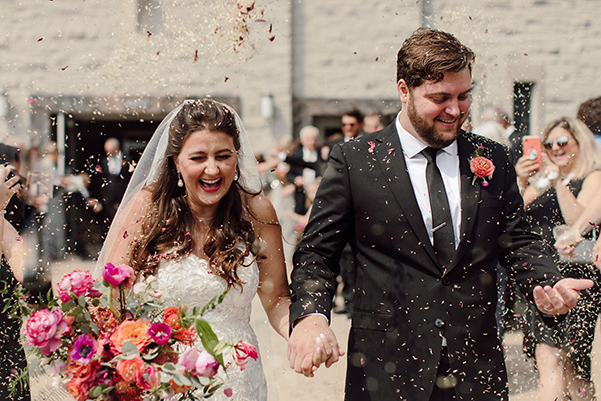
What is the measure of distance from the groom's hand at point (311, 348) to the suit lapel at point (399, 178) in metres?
0.48

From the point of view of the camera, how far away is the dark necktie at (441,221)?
1992mm

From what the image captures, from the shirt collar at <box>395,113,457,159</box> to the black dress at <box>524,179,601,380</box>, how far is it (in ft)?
5.32

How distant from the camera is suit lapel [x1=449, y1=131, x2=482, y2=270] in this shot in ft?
6.52

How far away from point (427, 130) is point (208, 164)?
34.1 inches

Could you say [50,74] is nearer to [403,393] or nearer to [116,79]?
[116,79]

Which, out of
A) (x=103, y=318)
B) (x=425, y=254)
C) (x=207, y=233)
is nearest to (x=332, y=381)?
(x=207, y=233)

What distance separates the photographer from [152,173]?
2588mm

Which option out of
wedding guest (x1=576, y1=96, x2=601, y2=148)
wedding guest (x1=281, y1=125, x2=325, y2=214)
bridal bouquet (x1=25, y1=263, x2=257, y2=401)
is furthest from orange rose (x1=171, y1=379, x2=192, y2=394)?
wedding guest (x1=281, y1=125, x2=325, y2=214)

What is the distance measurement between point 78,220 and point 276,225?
21.6ft

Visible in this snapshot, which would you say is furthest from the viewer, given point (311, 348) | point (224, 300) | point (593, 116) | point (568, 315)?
point (593, 116)

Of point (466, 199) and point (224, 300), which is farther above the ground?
point (466, 199)

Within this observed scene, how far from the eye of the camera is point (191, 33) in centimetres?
746

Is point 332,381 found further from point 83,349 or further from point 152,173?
point 83,349

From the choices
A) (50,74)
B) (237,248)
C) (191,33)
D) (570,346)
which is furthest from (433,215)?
(50,74)
